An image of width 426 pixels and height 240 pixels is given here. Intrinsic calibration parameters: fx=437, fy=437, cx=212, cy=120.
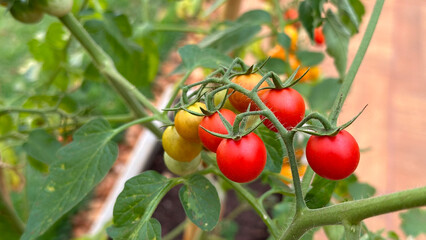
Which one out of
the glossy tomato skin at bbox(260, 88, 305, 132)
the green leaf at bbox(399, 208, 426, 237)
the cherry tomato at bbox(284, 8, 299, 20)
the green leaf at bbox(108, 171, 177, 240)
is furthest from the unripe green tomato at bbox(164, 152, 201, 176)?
the cherry tomato at bbox(284, 8, 299, 20)

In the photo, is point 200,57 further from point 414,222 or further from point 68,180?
point 414,222

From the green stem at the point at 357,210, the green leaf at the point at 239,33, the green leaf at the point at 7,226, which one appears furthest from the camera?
the green leaf at the point at 7,226

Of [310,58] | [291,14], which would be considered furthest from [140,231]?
[291,14]

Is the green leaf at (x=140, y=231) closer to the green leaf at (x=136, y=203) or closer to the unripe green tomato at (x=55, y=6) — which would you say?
the green leaf at (x=136, y=203)

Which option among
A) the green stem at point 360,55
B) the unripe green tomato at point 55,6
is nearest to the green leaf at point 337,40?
the green stem at point 360,55

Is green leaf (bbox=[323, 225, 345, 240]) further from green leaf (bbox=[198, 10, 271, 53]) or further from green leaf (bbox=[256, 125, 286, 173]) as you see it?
green leaf (bbox=[198, 10, 271, 53])

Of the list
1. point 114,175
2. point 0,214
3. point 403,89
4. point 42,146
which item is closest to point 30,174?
point 0,214

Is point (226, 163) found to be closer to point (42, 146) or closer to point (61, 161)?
point (61, 161)
